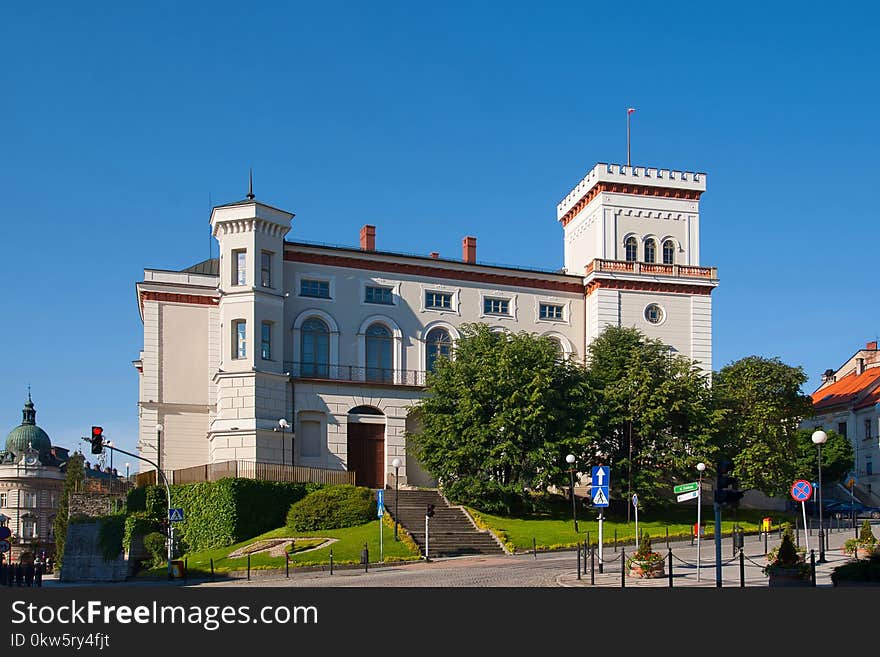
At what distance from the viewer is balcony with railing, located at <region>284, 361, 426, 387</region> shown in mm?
59312

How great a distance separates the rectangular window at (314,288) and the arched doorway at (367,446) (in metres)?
6.42

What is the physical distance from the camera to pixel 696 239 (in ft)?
221

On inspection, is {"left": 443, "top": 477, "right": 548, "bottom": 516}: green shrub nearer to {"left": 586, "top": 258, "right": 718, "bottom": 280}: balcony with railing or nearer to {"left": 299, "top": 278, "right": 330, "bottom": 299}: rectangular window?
{"left": 299, "top": 278, "right": 330, "bottom": 299}: rectangular window

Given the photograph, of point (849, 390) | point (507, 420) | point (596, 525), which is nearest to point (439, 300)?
point (507, 420)

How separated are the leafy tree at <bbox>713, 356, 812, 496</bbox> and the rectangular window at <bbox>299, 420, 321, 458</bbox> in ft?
67.4

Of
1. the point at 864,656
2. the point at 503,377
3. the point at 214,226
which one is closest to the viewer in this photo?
the point at 864,656

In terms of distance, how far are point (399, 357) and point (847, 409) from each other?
39947 millimetres

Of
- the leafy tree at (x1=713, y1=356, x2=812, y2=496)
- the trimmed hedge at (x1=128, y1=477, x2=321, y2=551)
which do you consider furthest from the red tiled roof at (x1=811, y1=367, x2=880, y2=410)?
the trimmed hedge at (x1=128, y1=477, x2=321, y2=551)

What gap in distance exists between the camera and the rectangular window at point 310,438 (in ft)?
192

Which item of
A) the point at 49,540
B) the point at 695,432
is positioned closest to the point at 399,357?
the point at 695,432

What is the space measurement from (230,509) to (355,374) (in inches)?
487

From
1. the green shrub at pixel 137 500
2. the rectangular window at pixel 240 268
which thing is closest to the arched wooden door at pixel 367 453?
the rectangular window at pixel 240 268

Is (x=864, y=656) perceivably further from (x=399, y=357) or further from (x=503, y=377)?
(x=399, y=357)

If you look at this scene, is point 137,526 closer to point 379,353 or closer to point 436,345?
point 379,353
